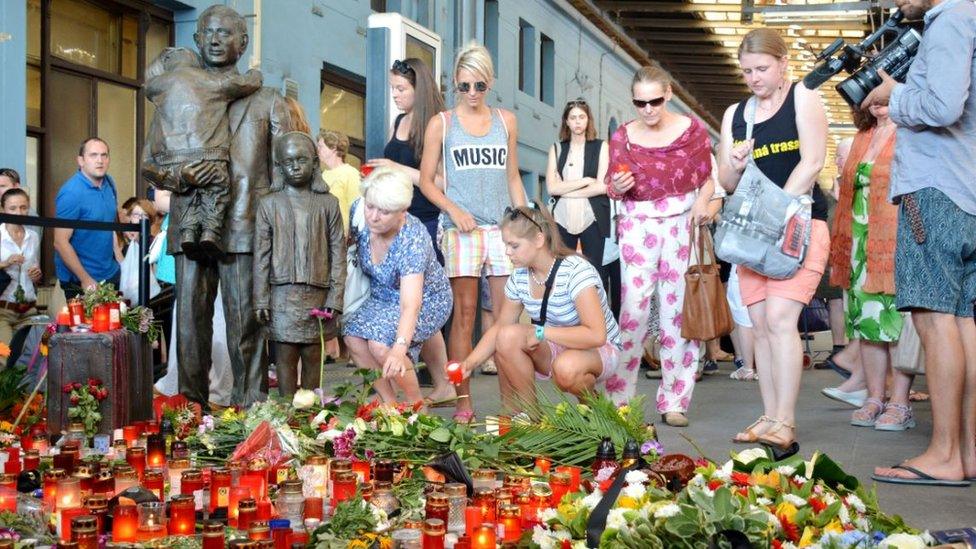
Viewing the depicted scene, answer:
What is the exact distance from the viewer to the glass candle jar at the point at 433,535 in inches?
128

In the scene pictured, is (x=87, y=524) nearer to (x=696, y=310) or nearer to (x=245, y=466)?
(x=245, y=466)

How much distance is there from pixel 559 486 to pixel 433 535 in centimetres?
82

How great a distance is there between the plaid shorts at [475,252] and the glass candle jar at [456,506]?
3.69 meters

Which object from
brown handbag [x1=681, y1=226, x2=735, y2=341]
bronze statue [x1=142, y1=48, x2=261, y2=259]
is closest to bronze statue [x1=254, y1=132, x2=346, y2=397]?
bronze statue [x1=142, y1=48, x2=261, y2=259]

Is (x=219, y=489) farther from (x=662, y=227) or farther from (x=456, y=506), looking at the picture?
(x=662, y=227)

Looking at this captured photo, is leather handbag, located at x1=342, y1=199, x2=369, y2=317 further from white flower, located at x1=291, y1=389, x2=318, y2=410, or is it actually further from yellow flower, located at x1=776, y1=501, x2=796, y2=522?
yellow flower, located at x1=776, y1=501, x2=796, y2=522

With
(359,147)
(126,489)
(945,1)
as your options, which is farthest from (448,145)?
(359,147)

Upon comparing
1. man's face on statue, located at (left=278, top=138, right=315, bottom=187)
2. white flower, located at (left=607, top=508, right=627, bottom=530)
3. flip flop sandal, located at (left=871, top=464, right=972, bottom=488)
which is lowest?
flip flop sandal, located at (left=871, top=464, right=972, bottom=488)

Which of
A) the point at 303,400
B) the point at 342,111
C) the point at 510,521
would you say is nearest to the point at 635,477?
the point at 510,521

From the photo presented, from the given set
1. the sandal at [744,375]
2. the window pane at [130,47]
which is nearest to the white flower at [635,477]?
the sandal at [744,375]

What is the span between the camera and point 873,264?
23.2ft

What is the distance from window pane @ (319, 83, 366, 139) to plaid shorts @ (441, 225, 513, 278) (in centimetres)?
779

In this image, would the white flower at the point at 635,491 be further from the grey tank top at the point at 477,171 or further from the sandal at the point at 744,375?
the sandal at the point at 744,375

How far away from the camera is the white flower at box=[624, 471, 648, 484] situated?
3.53 m
